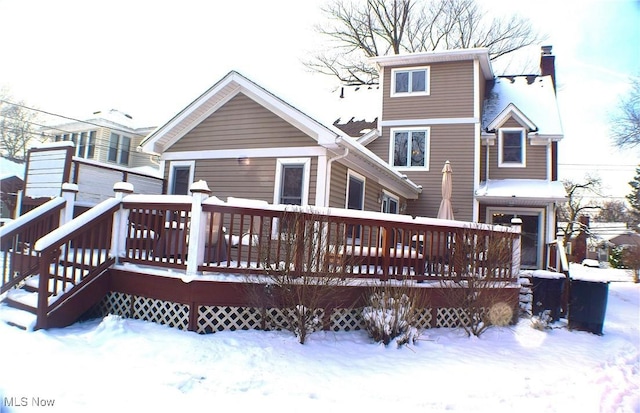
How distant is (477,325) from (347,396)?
2895mm

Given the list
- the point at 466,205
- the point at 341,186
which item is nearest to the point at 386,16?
the point at 466,205

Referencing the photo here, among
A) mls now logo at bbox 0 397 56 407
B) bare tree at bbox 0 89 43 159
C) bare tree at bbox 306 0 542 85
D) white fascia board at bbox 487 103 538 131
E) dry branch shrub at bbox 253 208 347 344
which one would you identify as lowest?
mls now logo at bbox 0 397 56 407

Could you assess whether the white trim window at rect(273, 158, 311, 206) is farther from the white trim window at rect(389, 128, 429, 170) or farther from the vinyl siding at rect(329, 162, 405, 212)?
the white trim window at rect(389, 128, 429, 170)

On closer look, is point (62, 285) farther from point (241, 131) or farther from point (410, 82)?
point (410, 82)

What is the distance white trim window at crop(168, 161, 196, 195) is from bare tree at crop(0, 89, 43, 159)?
14.9m

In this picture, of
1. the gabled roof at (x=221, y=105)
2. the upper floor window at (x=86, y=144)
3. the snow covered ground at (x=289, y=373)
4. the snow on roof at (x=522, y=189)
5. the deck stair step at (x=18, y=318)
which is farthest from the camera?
the upper floor window at (x=86, y=144)

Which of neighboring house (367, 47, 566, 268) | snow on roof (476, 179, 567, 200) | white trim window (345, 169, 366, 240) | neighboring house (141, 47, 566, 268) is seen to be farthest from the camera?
neighboring house (367, 47, 566, 268)

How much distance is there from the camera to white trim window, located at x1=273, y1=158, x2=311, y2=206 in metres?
7.77

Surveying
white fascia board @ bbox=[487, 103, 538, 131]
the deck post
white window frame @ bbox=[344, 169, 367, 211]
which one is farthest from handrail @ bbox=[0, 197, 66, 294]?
white fascia board @ bbox=[487, 103, 538, 131]

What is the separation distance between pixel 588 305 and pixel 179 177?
8.66 metres

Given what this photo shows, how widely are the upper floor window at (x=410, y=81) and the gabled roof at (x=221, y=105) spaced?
738 cm

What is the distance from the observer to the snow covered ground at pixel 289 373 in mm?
3354

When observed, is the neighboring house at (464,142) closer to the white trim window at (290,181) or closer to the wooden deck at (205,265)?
the white trim window at (290,181)

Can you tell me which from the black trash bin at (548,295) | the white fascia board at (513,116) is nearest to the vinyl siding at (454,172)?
the white fascia board at (513,116)
